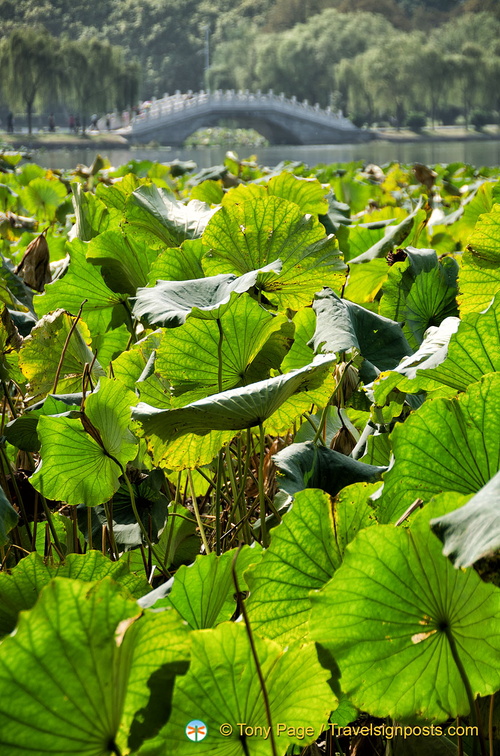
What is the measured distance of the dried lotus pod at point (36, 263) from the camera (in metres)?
1.02

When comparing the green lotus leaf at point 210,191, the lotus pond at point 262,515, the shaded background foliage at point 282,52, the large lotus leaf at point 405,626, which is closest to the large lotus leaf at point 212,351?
the lotus pond at point 262,515

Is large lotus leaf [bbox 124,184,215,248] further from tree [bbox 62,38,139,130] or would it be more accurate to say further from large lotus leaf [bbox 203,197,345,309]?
tree [bbox 62,38,139,130]

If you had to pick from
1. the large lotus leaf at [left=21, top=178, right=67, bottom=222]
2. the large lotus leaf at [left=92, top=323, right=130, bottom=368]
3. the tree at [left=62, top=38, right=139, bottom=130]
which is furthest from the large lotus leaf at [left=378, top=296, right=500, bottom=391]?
the tree at [left=62, top=38, right=139, bottom=130]

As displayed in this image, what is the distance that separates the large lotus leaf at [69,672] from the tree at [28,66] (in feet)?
85.9

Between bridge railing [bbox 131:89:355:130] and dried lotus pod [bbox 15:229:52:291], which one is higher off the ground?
bridge railing [bbox 131:89:355:130]

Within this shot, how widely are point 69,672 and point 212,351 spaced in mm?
297

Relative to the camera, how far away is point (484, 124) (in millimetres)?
32531

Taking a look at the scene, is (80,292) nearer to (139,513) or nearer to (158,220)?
(158,220)

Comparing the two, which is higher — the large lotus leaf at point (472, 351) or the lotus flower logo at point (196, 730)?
the large lotus leaf at point (472, 351)

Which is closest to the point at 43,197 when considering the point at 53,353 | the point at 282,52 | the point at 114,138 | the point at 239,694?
the point at 53,353

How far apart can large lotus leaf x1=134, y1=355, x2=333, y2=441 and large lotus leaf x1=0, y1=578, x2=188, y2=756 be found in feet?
0.52

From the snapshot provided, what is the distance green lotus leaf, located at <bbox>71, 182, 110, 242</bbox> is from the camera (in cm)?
94

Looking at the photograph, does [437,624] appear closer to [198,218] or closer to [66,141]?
[198,218]

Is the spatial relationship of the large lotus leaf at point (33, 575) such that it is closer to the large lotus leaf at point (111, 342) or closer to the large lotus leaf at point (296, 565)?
the large lotus leaf at point (296, 565)
